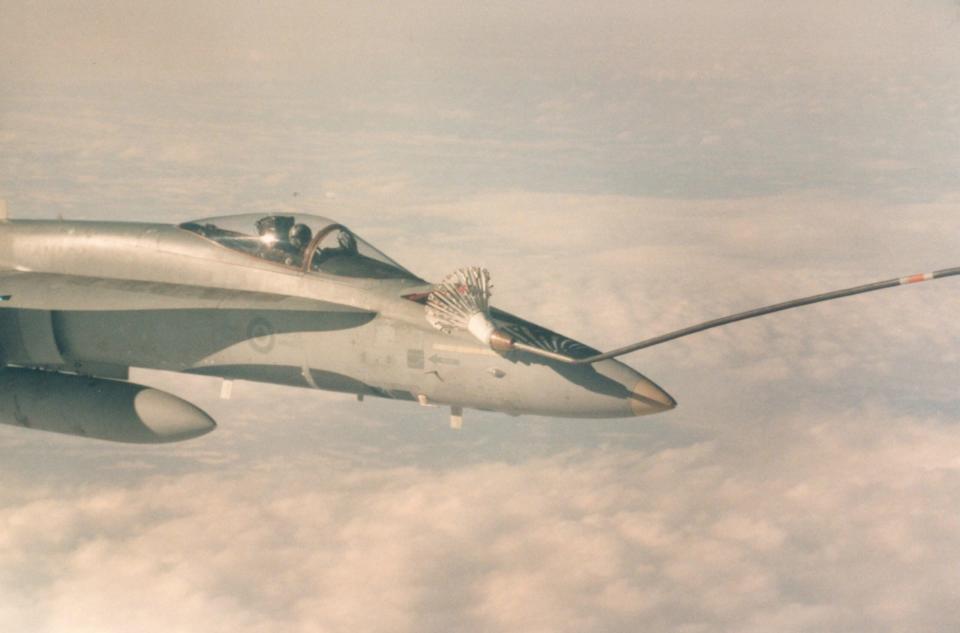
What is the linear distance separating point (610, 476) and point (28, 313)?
3831cm

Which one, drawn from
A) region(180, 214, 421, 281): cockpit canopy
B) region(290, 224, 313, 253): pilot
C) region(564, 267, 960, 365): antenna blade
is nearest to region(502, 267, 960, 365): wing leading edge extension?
region(564, 267, 960, 365): antenna blade

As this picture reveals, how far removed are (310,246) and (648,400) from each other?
473 cm

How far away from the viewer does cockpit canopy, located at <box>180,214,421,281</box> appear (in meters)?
11.5

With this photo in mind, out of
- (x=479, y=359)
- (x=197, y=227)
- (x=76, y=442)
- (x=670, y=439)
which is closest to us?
(x=479, y=359)

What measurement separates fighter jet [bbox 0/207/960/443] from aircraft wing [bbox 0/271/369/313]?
0.09 ft

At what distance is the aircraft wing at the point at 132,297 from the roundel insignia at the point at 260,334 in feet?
0.97

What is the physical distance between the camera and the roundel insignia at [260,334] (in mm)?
11492

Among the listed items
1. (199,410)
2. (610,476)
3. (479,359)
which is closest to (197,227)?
(199,410)

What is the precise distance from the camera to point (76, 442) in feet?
153

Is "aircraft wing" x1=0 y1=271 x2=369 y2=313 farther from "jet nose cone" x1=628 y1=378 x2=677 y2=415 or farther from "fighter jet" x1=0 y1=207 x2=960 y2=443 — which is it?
"jet nose cone" x1=628 y1=378 x2=677 y2=415

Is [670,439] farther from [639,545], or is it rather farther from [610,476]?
[639,545]

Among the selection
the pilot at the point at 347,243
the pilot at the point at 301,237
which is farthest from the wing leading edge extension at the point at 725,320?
the pilot at the point at 301,237

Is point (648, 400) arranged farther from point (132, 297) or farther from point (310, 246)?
point (132, 297)

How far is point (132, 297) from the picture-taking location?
1189 cm
